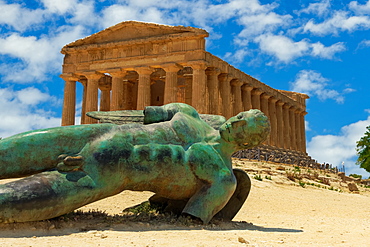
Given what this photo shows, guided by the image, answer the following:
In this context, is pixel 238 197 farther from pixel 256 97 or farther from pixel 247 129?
pixel 256 97

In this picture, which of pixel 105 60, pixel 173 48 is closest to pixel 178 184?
pixel 173 48

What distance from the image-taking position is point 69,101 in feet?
111

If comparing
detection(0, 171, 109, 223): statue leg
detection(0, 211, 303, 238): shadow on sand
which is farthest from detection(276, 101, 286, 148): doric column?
detection(0, 171, 109, 223): statue leg

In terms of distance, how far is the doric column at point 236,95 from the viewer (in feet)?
112

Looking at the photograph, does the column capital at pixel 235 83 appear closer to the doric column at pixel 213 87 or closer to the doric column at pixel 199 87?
the doric column at pixel 213 87

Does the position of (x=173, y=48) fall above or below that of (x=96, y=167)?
above

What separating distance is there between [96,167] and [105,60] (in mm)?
28189

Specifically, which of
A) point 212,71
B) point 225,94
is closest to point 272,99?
point 225,94

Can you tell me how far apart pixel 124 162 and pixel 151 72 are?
26595 millimetres

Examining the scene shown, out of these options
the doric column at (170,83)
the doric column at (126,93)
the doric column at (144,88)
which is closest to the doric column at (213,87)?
the doric column at (170,83)

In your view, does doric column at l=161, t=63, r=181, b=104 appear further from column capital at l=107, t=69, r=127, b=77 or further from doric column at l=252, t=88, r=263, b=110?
doric column at l=252, t=88, r=263, b=110

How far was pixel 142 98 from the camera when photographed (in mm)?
30797

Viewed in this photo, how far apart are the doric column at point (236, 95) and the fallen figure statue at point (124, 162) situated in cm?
2841

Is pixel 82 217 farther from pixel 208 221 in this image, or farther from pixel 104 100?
pixel 104 100
